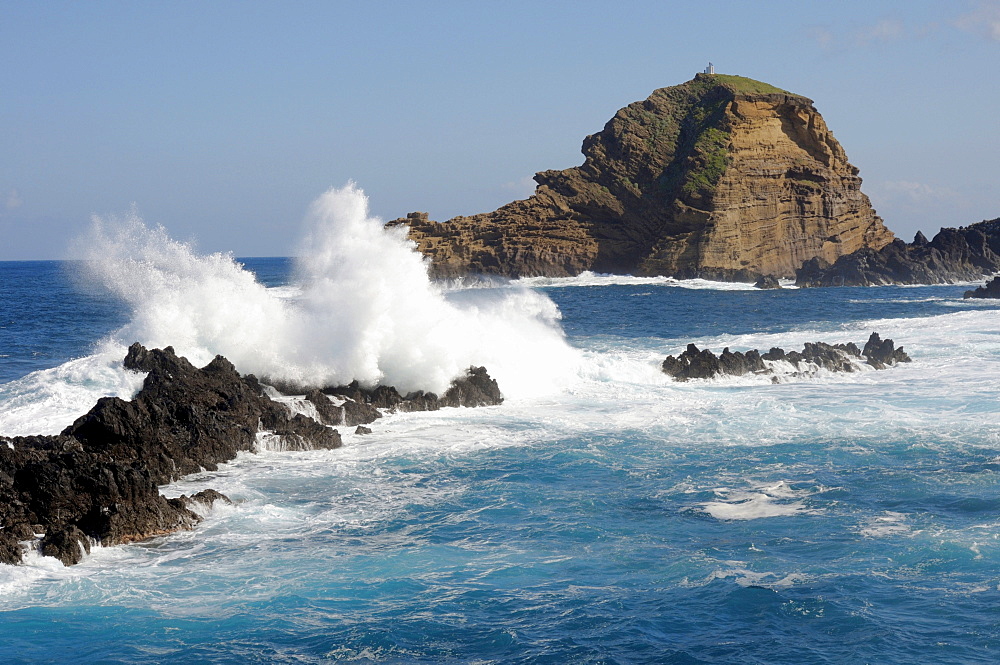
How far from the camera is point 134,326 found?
21.9m

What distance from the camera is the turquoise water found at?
8.48 metres

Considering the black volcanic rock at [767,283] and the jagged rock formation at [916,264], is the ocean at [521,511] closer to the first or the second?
the black volcanic rock at [767,283]

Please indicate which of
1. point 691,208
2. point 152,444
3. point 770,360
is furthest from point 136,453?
point 691,208

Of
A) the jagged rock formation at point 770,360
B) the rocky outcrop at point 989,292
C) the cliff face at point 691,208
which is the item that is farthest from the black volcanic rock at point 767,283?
the jagged rock formation at point 770,360

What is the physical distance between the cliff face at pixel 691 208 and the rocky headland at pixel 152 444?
5764cm

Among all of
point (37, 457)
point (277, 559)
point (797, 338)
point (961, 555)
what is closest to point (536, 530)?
point (277, 559)

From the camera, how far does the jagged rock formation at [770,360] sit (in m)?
24.3

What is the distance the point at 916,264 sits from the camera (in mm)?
71312

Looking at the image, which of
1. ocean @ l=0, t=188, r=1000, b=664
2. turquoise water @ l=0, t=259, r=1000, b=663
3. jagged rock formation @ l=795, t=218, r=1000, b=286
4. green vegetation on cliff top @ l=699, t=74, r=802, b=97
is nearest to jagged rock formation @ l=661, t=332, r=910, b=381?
ocean @ l=0, t=188, r=1000, b=664

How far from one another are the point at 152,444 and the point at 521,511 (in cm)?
602

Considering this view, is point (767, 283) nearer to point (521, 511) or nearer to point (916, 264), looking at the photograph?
point (916, 264)

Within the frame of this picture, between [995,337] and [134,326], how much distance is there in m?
26.0

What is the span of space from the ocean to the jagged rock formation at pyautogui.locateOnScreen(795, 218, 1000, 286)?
4598 cm

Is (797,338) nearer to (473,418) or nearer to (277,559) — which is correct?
(473,418)
